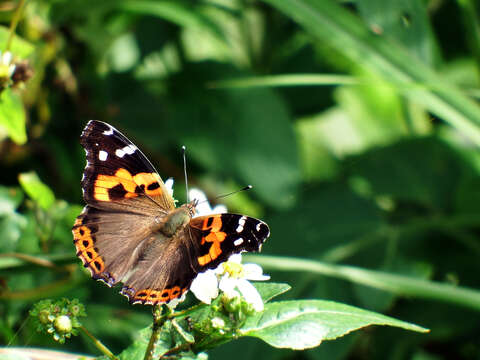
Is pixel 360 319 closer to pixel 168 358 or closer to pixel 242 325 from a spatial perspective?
pixel 242 325

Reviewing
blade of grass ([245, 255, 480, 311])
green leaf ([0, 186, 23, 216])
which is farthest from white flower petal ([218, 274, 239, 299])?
green leaf ([0, 186, 23, 216])

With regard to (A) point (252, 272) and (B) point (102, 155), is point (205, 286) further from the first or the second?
(B) point (102, 155)

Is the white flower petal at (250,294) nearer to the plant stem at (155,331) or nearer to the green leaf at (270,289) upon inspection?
the green leaf at (270,289)

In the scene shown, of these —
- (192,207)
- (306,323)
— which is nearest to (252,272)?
(306,323)

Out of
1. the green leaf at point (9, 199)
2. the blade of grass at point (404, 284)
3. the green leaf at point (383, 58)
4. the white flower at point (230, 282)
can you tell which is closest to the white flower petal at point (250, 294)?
the white flower at point (230, 282)

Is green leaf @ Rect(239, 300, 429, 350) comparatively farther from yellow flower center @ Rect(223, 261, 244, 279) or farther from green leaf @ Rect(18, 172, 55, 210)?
green leaf @ Rect(18, 172, 55, 210)

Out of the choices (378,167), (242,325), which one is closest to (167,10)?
(378,167)

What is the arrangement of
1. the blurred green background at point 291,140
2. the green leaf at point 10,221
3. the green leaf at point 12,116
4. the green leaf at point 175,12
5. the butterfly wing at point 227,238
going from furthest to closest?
the green leaf at point 175,12 < the blurred green background at point 291,140 < the green leaf at point 10,221 < the green leaf at point 12,116 < the butterfly wing at point 227,238
